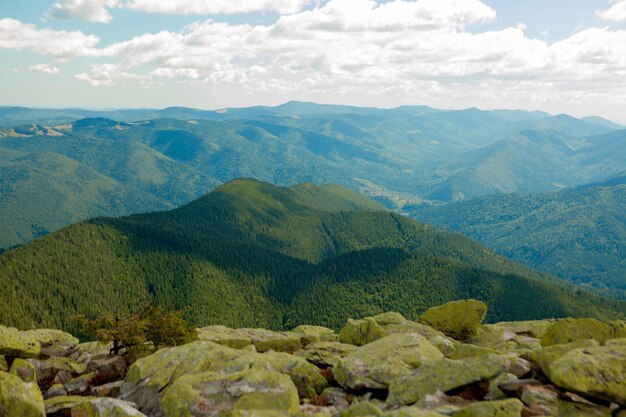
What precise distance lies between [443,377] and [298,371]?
14.1 m

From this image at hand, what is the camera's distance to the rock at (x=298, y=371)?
40.3m

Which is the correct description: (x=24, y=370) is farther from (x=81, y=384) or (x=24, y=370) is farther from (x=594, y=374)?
(x=594, y=374)

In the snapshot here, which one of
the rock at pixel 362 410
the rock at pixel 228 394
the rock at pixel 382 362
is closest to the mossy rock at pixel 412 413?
the rock at pixel 362 410

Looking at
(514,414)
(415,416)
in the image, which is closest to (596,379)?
(514,414)

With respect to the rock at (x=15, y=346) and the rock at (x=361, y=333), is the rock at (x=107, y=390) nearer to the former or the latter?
the rock at (x=15, y=346)

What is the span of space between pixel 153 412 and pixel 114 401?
401cm

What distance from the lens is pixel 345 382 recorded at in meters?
39.4

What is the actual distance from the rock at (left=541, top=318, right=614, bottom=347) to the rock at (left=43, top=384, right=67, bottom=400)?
54.6 m

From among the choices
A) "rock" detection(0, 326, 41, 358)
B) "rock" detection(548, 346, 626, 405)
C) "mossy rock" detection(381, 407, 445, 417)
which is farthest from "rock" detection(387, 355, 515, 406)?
"rock" detection(0, 326, 41, 358)

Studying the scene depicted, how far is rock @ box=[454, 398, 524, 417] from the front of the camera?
28.4 meters

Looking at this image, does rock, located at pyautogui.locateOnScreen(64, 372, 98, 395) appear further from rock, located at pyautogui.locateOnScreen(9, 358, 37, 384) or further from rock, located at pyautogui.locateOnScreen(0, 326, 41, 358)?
rock, located at pyautogui.locateOnScreen(0, 326, 41, 358)

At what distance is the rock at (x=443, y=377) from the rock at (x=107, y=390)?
28.3 metres

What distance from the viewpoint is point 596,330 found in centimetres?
4984

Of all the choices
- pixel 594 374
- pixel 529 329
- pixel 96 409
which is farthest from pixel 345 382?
pixel 529 329
